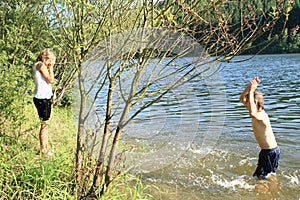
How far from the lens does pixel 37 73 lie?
17.8 feet

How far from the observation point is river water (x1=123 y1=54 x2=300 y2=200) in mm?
5305

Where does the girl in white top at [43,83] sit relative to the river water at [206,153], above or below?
above

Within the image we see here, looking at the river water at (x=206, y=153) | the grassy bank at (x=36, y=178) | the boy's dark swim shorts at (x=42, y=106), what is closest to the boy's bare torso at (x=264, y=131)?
the river water at (x=206, y=153)

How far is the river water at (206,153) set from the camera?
530cm

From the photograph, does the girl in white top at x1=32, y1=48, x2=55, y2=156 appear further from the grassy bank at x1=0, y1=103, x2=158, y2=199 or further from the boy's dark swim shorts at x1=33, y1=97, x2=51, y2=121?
the grassy bank at x1=0, y1=103, x2=158, y2=199

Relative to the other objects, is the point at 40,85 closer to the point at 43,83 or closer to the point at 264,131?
the point at 43,83

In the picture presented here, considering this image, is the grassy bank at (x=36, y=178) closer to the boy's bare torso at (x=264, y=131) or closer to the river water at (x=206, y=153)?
the river water at (x=206, y=153)

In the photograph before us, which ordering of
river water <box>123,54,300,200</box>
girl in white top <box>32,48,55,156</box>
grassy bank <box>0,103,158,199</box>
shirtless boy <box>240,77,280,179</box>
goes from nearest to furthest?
grassy bank <box>0,103,158,199</box> → river water <box>123,54,300,200</box> → girl in white top <box>32,48,55,156</box> → shirtless boy <box>240,77,280,179</box>

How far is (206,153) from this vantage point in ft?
24.4

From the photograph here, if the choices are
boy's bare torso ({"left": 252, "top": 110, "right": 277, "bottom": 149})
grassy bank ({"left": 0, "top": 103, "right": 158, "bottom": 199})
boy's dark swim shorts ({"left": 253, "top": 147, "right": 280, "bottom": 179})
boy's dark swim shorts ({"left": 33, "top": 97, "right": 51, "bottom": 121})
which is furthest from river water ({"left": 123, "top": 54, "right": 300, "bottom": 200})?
boy's dark swim shorts ({"left": 33, "top": 97, "right": 51, "bottom": 121})

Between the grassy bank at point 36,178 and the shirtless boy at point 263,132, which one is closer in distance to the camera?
the grassy bank at point 36,178

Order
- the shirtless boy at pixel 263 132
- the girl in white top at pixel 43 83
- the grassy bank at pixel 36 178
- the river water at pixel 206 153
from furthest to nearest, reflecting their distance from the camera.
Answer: the shirtless boy at pixel 263 132 < the girl in white top at pixel 43 83 < the river water at pixel 206 153 < the grassy bank at pixel 36 178

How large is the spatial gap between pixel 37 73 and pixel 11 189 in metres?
2.19

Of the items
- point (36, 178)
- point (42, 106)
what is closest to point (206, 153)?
point (42, 106)
